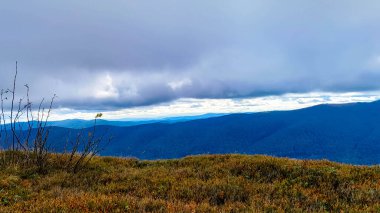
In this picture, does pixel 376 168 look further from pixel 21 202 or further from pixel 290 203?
pixel 21 202

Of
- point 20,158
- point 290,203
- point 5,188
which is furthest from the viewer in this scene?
Result: point 20,158

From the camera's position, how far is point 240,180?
1284cm

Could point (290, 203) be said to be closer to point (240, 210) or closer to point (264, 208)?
point (264, 208)

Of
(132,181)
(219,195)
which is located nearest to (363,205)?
(219,195)

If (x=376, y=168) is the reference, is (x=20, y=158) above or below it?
above

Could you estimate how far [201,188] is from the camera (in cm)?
1176

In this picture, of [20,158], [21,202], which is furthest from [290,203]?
[20,158]

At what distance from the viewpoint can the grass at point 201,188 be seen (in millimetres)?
9391

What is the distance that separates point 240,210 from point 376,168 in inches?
337

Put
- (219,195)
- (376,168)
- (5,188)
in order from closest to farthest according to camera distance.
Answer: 1. (219,195)
2. (5,188)
3. (376,168)

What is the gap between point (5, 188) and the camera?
40.2 feet

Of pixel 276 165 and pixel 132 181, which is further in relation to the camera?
pixel 276 165

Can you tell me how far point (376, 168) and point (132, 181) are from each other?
34.4 ft

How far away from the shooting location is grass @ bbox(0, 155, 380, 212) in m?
9.39
